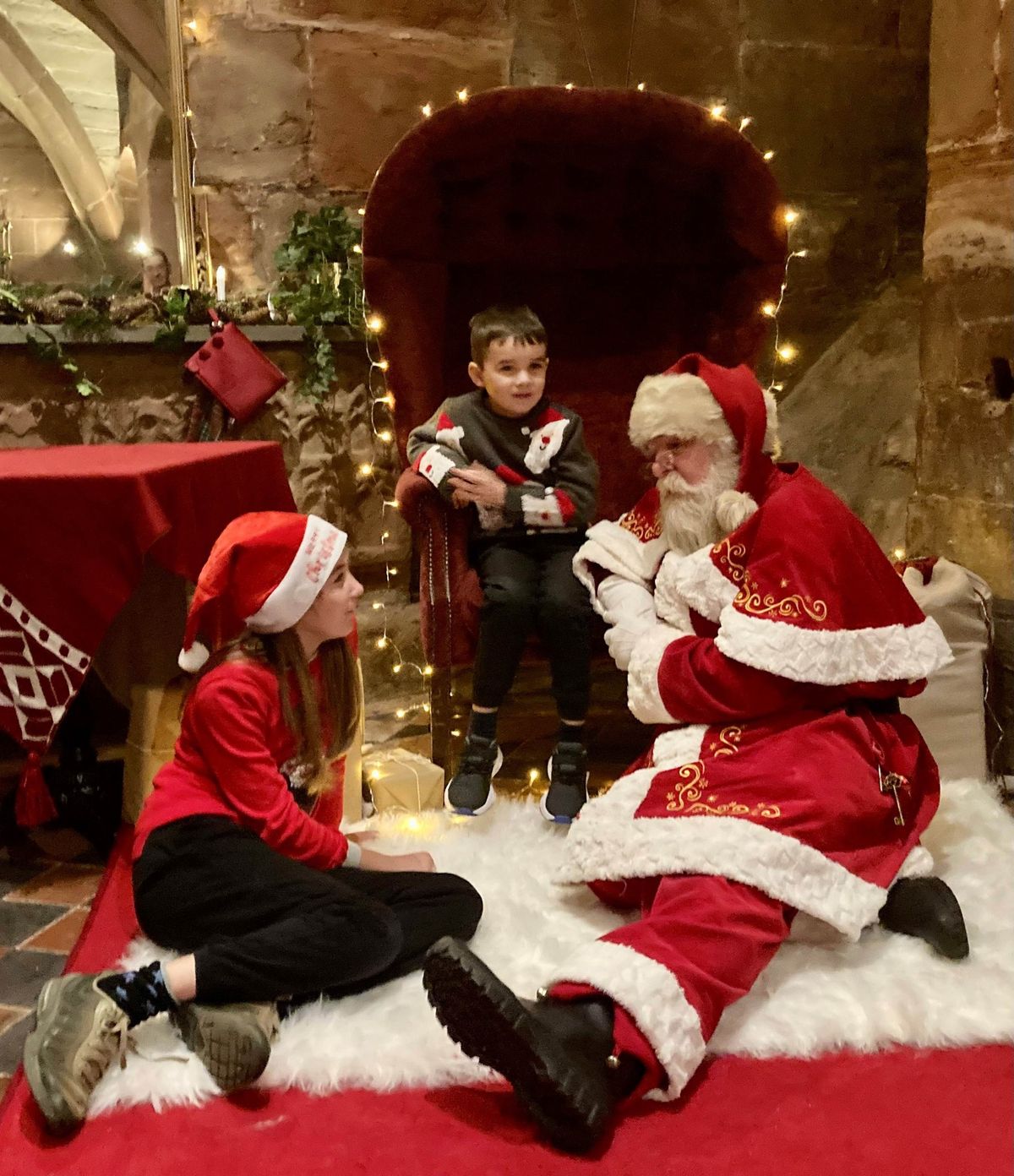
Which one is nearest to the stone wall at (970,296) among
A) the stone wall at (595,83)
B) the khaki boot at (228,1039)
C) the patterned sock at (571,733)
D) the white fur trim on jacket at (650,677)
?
the stone wall at (595,83)

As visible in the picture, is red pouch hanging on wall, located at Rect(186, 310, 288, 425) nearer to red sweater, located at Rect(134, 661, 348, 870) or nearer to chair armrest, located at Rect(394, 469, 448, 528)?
chair armrest, located at Rect(394, 469, 448, 528)

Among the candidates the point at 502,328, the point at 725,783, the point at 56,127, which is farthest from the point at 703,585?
the point at 56,127

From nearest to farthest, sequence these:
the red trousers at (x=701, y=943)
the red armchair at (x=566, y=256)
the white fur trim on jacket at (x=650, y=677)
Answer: the red trousers at (x=701, y=943), the white fur trim on jacket at (x=650, y=677), the red armchair at (x=566, y=256)

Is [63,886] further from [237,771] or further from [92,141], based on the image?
[92,141]

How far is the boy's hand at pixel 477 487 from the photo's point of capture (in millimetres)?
2549

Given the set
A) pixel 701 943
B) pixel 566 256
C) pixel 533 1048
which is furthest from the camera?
pixel 566 256

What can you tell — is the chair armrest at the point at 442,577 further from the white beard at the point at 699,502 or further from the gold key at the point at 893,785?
the gold key at the point at 893,785

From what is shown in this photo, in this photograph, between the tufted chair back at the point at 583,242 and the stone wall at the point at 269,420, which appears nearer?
the tufted chair back at the point at 583,242

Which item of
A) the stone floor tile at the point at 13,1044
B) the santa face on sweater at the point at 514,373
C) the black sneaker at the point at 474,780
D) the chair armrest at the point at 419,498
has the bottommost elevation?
the stone floor tile at the point at 13,1044

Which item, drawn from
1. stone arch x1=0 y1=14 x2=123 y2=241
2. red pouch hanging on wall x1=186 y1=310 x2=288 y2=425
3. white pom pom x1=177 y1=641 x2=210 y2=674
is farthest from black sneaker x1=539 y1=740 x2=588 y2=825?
stone arch x1=0 y1=14 x2=123 y2=241

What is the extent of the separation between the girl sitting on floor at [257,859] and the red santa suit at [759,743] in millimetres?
358

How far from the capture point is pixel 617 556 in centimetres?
233

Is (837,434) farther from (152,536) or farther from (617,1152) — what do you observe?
(617,1152)

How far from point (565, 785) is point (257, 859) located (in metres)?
0.89
